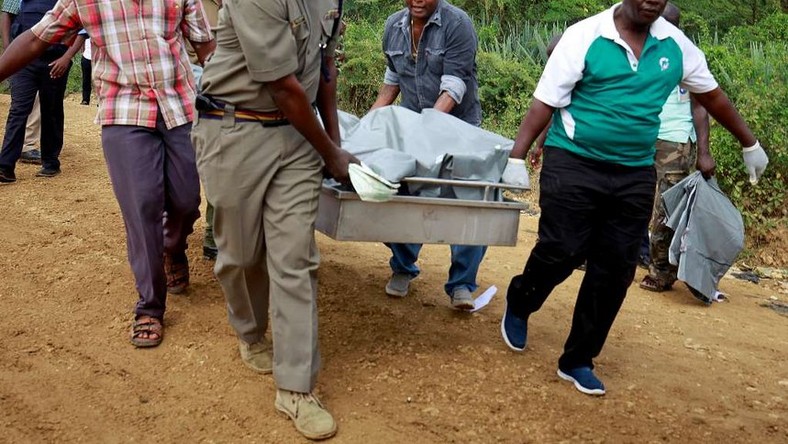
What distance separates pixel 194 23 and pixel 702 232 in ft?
11.4

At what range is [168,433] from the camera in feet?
11.6

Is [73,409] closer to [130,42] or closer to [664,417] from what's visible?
[130,42]

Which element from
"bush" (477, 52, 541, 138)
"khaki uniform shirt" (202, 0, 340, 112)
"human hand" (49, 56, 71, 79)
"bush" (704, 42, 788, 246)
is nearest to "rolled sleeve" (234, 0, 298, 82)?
"khaki uniform shirt" (202, 0, 340, 112)

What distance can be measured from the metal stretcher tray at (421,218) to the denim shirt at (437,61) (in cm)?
119

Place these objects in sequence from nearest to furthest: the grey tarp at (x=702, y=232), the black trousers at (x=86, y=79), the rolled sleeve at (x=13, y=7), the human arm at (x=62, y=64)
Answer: the grey tarp at (x=702, y=232), the human arm at (x=62, y=64), the rolled sleeve at (x=13, y=7), the black trousers at (x=86, y=79)

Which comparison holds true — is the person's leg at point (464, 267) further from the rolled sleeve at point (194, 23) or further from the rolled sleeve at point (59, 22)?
the rolled sleeve at point (59, 22)

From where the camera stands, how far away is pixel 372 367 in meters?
4.22

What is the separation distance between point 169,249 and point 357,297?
112 centimetres

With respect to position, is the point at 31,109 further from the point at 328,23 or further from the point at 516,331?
the point at 516,331

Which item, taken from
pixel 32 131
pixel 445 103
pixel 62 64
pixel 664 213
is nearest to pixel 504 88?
pixel 664 213

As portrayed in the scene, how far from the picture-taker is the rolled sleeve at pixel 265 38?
326 centimetres

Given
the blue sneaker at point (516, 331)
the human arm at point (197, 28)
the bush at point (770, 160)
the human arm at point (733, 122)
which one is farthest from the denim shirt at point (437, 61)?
the bush at point (770, 160)

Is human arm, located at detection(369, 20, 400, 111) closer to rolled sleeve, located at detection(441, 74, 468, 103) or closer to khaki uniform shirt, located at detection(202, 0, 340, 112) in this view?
rolled sleeve, located at detection(441, 74, 468, 103)

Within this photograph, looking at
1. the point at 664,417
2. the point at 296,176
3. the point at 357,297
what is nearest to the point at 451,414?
the point at 664,417
